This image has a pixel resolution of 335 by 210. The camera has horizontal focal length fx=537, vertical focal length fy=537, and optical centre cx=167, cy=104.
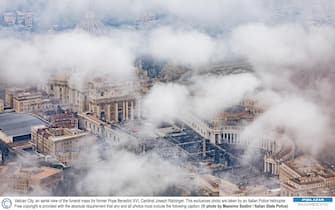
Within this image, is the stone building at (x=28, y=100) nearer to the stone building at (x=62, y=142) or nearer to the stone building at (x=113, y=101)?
the stone building at (x=62, y=142)

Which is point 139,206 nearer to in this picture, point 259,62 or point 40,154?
point 40,154

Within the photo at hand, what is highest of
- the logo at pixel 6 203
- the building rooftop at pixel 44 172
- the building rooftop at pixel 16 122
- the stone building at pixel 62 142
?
the building rooftop at pixel 16 122

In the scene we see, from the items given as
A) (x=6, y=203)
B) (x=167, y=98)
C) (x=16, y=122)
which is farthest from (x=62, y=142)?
(x=167, y=98)

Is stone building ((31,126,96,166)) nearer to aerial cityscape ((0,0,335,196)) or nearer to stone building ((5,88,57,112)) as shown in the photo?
aerial cityscape ((0,0,335,196))

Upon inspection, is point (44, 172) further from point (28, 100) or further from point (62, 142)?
point (28, 100)

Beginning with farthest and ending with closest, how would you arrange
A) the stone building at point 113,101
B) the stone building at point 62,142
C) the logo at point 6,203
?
the stone building at point 113,101 < the stone building at point 62,142 < the logo at point 6,203

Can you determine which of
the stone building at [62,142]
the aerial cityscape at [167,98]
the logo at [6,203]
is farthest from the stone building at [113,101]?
the logo at [6,203]
